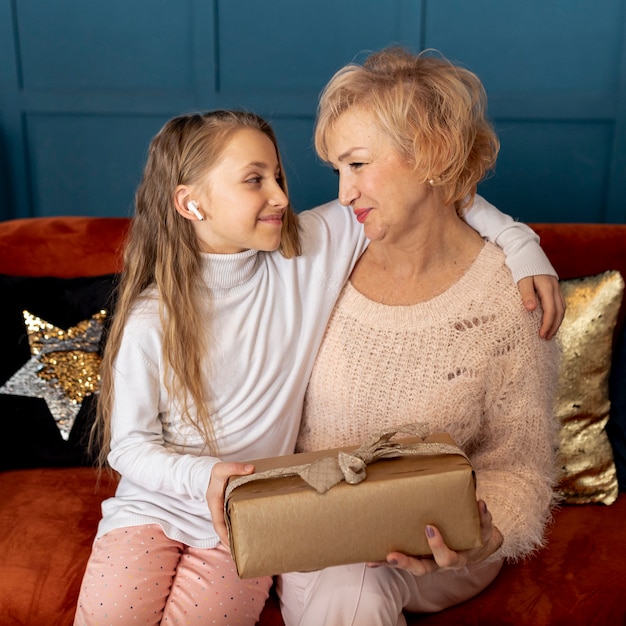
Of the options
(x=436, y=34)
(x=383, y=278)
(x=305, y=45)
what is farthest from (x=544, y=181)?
(x=383, y=278)

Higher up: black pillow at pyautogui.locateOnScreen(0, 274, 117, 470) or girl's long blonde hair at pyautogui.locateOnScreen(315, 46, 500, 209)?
girl's long blonde hair at pyautogui.locateOnScreen(315, 46, 500, 209)

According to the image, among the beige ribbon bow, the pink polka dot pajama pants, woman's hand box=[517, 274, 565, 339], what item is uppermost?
woman's hand box=[517, 274, 565, 339]

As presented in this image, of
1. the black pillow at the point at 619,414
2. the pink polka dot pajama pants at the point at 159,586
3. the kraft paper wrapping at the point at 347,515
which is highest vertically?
the kraft paper wrapping at the point at 347,515

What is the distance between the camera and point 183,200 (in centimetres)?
168

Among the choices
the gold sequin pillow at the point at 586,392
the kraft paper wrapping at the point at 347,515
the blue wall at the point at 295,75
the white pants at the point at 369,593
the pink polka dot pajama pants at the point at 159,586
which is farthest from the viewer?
the blue wall at the point at 295,75

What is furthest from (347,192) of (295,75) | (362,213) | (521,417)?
(295,75)

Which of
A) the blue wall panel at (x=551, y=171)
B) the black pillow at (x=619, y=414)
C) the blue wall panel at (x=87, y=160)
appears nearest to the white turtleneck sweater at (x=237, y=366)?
the black pillow at (x=619, y=414)

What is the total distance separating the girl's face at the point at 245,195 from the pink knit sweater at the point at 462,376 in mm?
281

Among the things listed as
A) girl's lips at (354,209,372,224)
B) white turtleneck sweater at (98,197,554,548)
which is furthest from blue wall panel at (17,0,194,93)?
girl's lips at (354,209,372,224)

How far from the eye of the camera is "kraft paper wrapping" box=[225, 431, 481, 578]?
46.0 inches

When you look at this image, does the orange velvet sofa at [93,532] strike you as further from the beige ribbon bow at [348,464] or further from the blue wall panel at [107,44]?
the blue wall panel at [107,44]

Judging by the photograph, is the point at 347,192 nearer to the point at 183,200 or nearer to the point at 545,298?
the point at 183,200

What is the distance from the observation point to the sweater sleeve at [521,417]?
1564mm

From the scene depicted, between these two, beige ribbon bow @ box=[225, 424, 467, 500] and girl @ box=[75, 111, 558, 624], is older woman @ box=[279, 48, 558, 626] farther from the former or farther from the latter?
beige ribbon bow @ box=[225, 424, 467, 500]
